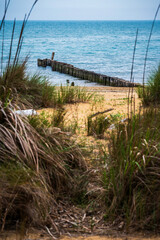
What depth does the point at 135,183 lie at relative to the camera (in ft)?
7.45

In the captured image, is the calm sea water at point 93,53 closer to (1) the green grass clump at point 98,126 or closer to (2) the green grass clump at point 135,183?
(1) the green grass clump at point 98,126

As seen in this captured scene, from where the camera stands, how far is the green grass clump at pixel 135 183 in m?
2.06

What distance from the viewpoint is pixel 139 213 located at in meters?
2.08

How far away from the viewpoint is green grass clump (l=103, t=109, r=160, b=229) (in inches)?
81.0

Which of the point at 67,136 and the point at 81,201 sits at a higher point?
the point at 67,136

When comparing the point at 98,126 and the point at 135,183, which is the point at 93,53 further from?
the point at 135,183

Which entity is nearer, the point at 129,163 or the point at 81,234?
the point at 81,234

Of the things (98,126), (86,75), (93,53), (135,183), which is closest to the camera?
(135,183)

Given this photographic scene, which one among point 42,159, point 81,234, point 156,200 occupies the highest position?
point 42,159

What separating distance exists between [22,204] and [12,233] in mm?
199

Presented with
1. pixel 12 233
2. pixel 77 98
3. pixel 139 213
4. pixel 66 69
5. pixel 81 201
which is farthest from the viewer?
pixel 66 69

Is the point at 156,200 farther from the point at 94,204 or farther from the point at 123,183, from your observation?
the point at 94,204

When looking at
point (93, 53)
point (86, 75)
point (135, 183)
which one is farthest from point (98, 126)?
point (93, 53)

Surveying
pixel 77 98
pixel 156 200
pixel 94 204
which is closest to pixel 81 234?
pixel 94 204
